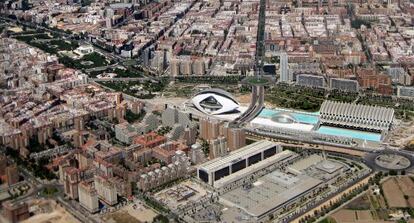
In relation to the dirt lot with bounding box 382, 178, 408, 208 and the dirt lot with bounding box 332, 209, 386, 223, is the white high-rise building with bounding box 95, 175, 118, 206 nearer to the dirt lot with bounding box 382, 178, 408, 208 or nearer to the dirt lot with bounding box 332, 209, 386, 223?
the dirt lot with bounding box 332, 209, 386, 223

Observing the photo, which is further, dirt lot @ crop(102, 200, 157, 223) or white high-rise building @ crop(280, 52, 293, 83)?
white high-rise building @ crop(280, 52, 293, 83)

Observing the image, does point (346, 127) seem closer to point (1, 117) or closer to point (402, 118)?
point (402, 118)

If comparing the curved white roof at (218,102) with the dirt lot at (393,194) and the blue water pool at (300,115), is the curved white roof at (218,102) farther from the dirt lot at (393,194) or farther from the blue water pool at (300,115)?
the dirt lot at (393,194)

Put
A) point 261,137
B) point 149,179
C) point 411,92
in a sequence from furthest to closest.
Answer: point 411,92
point 261,137
point 149,179

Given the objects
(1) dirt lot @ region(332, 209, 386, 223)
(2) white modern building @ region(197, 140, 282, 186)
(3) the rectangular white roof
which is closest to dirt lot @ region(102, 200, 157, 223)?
(2) white modern building @ region(197, 140, 282, 186)

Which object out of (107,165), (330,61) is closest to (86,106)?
(107,165)

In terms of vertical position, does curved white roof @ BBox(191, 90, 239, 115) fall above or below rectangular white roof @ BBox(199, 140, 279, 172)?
above

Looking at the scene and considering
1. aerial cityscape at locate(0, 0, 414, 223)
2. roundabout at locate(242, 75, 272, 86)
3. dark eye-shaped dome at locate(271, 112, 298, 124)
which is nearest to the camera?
aerial cityscape at locate(0, 0, 414, 223)
